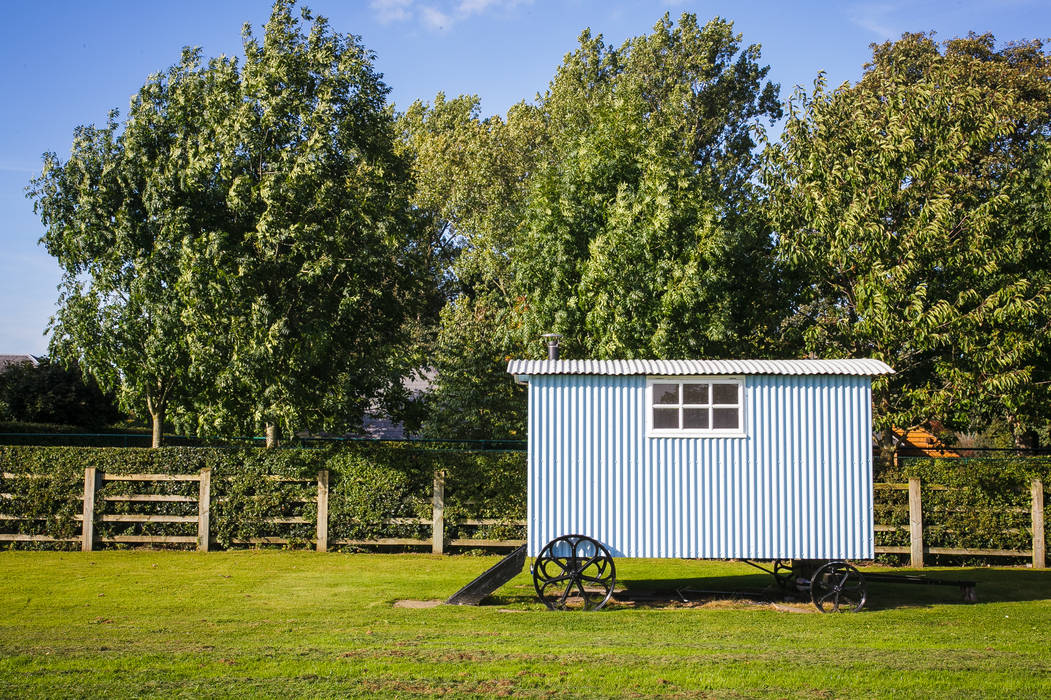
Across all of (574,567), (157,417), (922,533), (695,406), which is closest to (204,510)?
(157,417)

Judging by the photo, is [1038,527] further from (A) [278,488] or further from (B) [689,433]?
(A) [278,488]

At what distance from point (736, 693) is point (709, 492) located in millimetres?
5083

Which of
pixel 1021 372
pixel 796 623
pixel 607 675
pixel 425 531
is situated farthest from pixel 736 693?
pixel 1021 372

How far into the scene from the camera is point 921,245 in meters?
16.9

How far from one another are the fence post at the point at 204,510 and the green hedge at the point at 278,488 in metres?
0.11

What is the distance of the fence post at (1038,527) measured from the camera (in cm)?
1590

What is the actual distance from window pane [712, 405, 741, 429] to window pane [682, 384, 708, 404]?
0.23 m

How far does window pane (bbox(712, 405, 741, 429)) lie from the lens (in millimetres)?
12367

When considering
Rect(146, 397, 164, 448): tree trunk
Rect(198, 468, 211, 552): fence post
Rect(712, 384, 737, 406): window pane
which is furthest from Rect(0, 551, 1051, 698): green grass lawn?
Rect(146, 397, 164, 448): tree trunk

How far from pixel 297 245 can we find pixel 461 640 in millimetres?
10442

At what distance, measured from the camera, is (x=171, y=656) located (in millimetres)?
8250

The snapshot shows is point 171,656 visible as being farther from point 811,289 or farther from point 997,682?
point 811,289

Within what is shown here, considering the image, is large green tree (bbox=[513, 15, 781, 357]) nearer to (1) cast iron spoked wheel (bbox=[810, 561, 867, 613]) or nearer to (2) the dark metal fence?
(2) the dark metal fence

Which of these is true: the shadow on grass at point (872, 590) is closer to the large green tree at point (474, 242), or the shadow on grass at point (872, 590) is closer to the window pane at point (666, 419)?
the window pane at point (666, 419)
